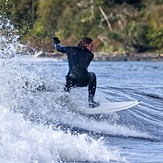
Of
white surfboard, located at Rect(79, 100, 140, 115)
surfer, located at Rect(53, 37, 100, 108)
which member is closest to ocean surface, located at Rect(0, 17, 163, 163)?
white surfboard, located at Rect(79, 100, 140, 115)

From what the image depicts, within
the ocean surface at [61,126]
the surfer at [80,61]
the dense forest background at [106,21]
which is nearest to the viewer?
the ocean surface at [61,126]

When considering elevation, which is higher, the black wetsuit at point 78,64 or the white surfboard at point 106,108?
the black wetsuit at point 78,64

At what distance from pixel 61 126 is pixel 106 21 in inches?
2333

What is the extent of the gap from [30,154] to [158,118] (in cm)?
672

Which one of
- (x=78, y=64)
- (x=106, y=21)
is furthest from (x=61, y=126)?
(x=106, y=21)

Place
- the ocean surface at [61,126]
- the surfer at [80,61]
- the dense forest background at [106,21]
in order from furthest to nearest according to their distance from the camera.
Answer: the dense forest background at [106,21] < the surfer at [80,61] < the ocean surface at [61,126]

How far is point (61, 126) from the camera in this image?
45.8ft

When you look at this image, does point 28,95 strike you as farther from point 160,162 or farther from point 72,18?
point 72,18

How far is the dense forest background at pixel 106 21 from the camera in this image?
67.4 meters

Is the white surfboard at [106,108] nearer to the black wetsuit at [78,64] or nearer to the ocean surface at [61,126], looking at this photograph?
the ocean surface at [61,126]

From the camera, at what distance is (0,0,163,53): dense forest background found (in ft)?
221

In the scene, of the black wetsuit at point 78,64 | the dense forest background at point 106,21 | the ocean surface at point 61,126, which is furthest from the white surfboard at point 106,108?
the dense forest background at point 106,21

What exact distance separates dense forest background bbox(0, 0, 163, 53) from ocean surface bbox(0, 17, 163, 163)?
4697cm

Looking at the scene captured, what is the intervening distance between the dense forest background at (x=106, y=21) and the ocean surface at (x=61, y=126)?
47.0m
